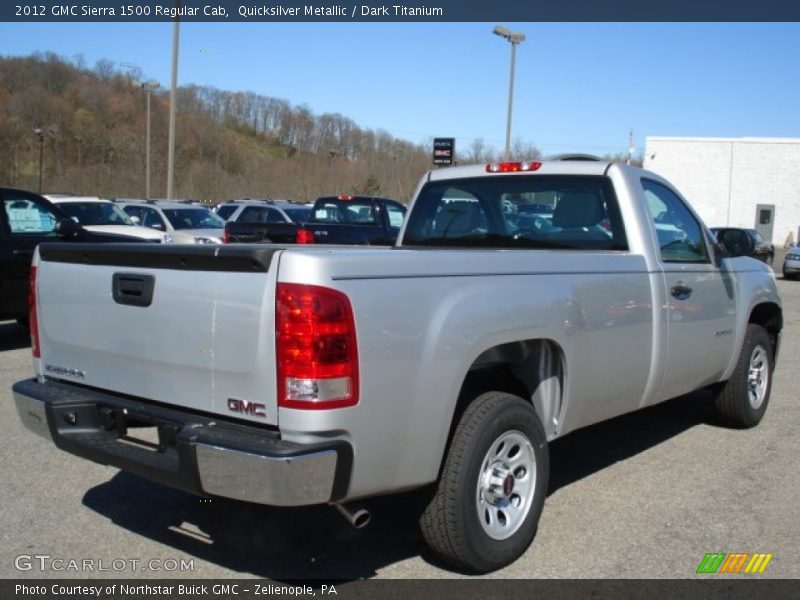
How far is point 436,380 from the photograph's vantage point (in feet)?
10.9

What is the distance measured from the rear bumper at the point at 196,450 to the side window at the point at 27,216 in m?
6.18

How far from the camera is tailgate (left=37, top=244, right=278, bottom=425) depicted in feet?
10.1

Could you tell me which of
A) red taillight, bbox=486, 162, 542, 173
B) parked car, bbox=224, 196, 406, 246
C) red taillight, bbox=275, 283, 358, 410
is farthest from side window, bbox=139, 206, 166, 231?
red taillight, bbox=275, 283, 358, 410

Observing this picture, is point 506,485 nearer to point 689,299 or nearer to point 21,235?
point 689,299

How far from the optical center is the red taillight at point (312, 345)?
2.96 meters

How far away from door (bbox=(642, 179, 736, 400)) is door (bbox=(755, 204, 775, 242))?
44.0m

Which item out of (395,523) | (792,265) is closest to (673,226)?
(395,523)

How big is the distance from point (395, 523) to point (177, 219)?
15.8 metres

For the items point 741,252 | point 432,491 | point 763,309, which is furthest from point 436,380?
point 763,309

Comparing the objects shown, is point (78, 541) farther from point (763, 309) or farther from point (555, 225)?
point (763, 309)

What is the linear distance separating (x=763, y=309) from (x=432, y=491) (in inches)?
165

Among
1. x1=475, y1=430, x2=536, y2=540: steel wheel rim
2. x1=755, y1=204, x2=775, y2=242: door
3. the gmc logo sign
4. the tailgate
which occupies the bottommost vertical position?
x1=475, y1=430, x2=536, y2=540: steel wheel rim

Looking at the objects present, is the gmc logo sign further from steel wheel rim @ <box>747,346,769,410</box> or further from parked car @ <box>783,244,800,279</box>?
parked car @ <box>783,244,800,279</box>

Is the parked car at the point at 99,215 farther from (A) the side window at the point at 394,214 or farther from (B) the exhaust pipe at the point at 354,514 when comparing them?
(B) the exhaust pipe at the point at 354,514
